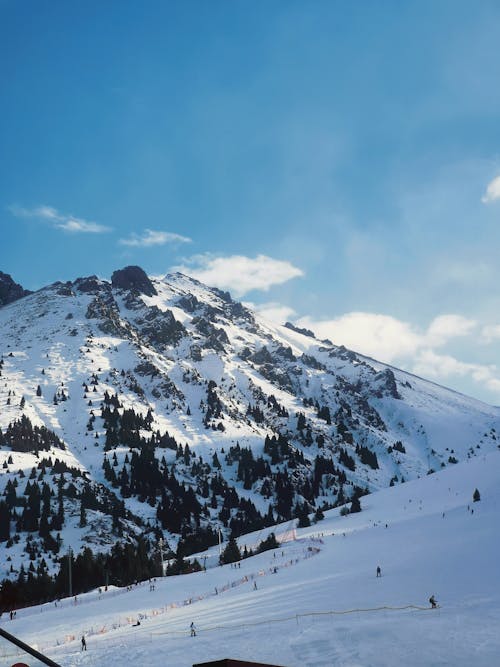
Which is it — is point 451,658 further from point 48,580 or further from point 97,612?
point 48,580

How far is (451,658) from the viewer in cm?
2392

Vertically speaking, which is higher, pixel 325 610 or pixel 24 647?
pixel 24 647

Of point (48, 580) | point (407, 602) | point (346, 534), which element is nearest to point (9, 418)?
point (48, 580)

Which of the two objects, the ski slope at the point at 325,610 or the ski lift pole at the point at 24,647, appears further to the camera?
the ski slope at the point at 325,610

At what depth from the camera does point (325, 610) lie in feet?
118

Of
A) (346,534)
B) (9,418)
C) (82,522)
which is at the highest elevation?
(9,418)

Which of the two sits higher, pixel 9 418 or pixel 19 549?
pixel 9 418

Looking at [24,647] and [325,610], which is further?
[325,610]

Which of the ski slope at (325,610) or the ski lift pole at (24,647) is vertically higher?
the ski lift pole at (24,647)

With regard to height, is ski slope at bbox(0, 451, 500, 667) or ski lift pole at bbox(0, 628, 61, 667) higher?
ski lift pole at bbox(0, 628, 61, 667)

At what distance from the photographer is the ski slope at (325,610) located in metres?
26.7

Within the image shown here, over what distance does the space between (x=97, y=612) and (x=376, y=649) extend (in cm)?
3719

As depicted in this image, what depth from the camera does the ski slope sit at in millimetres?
26672

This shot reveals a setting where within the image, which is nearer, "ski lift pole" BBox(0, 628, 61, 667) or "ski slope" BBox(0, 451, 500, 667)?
"ski lift pole" BBox(0, 628, 61, 667)
